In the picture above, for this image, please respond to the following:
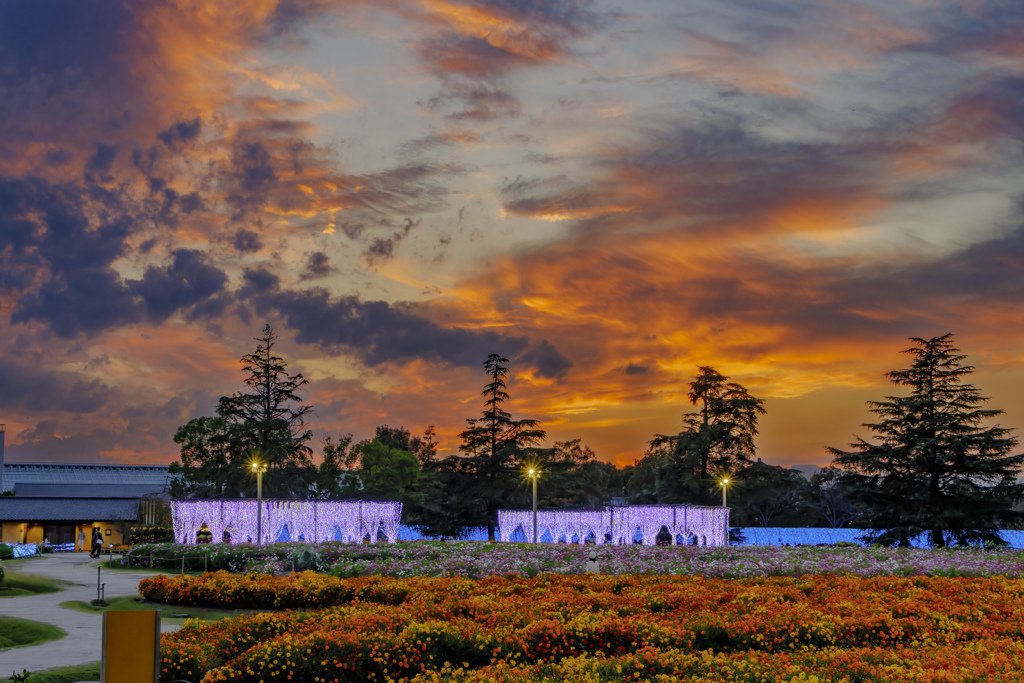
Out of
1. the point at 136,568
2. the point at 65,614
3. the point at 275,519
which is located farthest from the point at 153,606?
the point at 275,519

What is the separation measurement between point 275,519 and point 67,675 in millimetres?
27900

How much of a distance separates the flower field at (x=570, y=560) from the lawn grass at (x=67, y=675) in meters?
10.9

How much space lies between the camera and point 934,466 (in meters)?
42.9

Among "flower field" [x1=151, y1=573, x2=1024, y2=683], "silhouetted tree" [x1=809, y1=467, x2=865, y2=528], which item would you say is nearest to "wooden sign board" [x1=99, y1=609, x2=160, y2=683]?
"flower field" [x1=151, y1=573, x2=1024, y2=683]

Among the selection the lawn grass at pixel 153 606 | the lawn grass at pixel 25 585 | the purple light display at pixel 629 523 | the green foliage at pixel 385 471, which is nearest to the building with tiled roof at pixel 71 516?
the green foliage at pixel 385 471

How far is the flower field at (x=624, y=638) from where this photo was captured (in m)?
10.7

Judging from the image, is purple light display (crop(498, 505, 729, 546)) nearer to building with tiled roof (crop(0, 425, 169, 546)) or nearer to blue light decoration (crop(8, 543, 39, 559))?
blue light decoration (crop(8, 543, 39, 559))

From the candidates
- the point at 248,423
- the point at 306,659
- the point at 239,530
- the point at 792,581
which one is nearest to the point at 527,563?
the point at 792,581

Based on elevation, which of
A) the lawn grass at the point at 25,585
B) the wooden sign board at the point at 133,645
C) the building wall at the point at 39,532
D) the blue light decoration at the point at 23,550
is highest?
the wooden sign board at the point at 133,645

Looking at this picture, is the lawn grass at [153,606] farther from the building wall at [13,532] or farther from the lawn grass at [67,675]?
the building wall at [13,532]

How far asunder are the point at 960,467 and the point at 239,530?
35.3 m

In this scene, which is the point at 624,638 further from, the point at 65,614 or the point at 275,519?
the point at 275,519

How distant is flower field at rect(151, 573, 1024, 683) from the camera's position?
35.2ft

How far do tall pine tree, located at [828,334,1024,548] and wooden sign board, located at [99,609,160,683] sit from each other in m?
41.7
